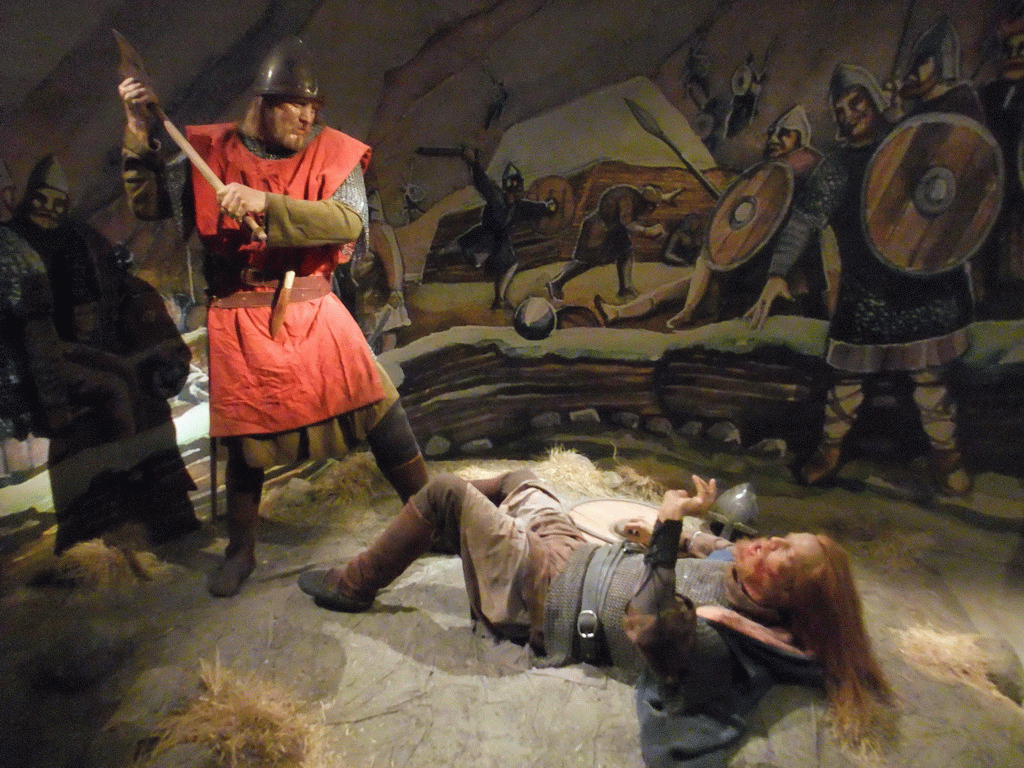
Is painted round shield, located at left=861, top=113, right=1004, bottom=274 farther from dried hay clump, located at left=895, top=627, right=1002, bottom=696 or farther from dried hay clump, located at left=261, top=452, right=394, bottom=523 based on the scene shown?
dried hay clump, located at left=261, top=452, right=394, bottom=523

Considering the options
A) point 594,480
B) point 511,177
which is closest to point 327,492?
point 594,480

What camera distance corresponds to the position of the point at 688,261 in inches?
172

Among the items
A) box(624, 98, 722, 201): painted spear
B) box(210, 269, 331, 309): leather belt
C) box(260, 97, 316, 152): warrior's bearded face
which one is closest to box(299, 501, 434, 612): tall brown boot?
box(210, 269, 331, 309): leather belt

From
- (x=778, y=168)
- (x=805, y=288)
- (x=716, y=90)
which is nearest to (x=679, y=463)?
(x=805, y=288)

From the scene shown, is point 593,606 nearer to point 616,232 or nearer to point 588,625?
point 588,625

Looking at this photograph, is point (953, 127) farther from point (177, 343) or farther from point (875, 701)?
point (177, 343)

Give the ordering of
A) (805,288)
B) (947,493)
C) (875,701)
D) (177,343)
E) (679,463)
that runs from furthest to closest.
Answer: (679,463) → (805,288) → (947,493) → (177,343) → (875,701)

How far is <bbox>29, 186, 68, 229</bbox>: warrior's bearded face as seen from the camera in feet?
8.66

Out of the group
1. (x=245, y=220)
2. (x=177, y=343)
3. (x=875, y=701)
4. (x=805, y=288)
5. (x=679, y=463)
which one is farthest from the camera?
(x=679, y=463)

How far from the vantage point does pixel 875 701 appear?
78.0 inches

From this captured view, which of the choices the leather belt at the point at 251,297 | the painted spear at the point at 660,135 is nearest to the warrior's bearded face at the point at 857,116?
the painted spear at the point at 660,135

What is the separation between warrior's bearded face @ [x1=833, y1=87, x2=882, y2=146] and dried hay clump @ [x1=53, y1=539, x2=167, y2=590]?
438 cm

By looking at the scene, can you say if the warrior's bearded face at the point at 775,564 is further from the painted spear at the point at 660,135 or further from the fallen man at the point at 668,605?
the painted spear at the point at 660,135

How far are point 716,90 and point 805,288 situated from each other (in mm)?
1357
